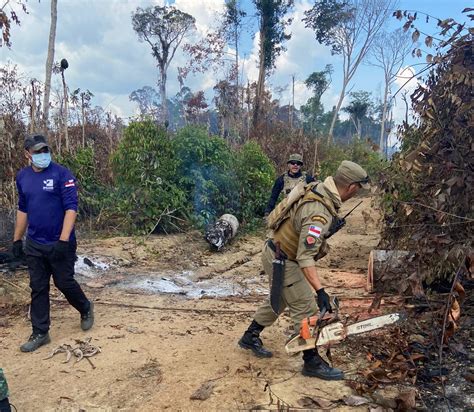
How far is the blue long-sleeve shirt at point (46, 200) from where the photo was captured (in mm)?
3518

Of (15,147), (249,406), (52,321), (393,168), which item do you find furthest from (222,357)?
(15,147)

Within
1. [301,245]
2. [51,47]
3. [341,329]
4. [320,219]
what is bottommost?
[341,329]

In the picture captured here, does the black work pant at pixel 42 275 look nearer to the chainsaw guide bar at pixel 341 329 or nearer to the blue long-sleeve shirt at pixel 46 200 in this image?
the blue long-sleeve shirt at pixel 46 200

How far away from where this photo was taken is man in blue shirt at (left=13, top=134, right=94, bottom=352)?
11.5 feet

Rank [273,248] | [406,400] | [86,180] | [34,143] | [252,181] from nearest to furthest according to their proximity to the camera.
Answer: [406,400], [273,248], [34,143], [86,180], [252,181]

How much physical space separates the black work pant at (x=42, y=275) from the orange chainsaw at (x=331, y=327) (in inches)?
78.4

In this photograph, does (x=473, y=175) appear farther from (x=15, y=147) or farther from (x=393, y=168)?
(x=15, y=147)

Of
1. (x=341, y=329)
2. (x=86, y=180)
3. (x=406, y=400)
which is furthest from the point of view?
(x=86, y=180)

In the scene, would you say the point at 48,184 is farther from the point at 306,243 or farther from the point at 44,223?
the point at 306,243

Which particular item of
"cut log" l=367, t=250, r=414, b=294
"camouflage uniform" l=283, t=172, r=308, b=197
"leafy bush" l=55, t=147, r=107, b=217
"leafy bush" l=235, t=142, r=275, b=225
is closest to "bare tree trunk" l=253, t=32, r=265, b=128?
"leafy bush" l=235, t=142, r=275, b=225

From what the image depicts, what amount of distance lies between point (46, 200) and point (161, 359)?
1.58m

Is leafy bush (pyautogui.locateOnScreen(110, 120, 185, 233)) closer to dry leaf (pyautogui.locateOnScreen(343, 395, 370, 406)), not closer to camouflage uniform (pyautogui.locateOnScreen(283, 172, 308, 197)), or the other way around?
camouflage uniform (pyautogui.locateOnScreen(283, 172, 308, 197))

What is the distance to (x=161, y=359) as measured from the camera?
3.35 m

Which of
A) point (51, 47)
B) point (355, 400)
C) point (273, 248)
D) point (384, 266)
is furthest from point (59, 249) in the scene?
point (51, 47)
